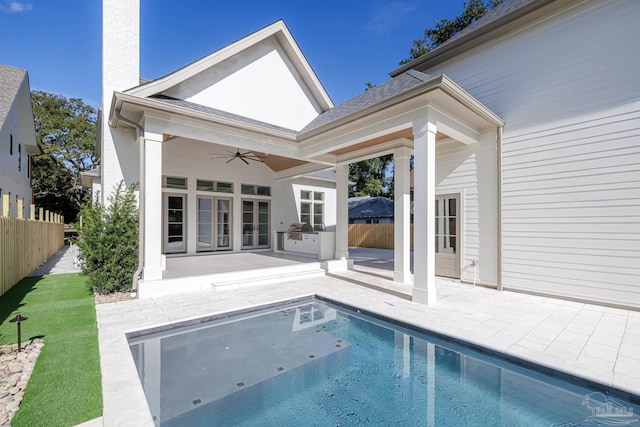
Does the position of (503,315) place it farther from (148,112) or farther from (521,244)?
(148,112)

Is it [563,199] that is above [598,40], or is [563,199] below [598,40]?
below

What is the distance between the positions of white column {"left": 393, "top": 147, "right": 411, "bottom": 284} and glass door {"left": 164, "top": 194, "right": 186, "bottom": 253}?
26.5 feet

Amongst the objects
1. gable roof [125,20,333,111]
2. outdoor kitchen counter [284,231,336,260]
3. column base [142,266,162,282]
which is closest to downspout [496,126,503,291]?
outdoor kitchen counter [284,231,336,260]

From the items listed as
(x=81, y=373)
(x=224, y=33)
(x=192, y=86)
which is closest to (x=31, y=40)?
(x=224, y=33)

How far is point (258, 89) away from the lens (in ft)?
29.6

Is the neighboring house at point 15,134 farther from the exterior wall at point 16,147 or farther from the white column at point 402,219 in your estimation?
the white column at point 402,219

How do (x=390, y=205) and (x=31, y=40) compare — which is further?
(x=390, y=205)

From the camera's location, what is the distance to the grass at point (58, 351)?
2.46 m

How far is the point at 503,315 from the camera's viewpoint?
5.04 m

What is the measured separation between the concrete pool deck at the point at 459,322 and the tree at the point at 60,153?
24.4 meters

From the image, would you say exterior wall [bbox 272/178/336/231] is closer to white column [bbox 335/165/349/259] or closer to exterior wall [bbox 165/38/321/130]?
exterior wall [bbox 165/38/321/130]

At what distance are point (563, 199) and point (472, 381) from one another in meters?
4.81

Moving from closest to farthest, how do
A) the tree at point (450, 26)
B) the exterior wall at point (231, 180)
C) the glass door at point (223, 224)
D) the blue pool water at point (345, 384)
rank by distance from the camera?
the blue pool water at point (345, 384)
the exterior wall at point (231, 180)
the glass door at point (223, 224)
the tree at point (450, 26)
